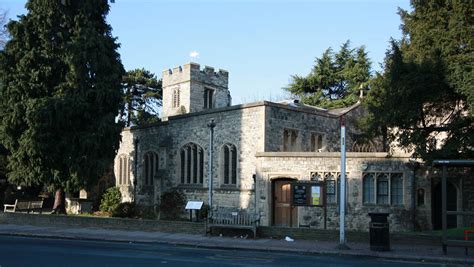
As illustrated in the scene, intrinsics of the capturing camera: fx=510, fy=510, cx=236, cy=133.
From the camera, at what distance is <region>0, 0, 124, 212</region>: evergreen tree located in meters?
24.0

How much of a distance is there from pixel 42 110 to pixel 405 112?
51.8ft

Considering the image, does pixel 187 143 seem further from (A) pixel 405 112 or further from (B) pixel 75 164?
(A) pixel 405 112

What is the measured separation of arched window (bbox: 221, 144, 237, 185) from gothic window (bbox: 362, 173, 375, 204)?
261 inches

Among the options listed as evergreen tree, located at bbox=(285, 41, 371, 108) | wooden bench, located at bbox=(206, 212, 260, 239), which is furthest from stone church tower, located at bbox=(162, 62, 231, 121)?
wooden bench, located at bbox=(206, 212, 260, 239)

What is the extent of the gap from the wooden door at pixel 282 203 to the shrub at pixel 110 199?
35.3 ft

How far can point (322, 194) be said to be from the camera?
18.7 m

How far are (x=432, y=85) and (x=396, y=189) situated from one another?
20.7 ft

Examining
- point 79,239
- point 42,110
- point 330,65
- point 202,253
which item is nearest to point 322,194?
point 202,253

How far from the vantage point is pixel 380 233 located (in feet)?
49.0

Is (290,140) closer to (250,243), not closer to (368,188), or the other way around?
(368,188)

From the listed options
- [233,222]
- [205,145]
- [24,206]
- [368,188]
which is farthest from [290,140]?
[24,206]

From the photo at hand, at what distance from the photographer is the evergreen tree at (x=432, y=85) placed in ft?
52.2

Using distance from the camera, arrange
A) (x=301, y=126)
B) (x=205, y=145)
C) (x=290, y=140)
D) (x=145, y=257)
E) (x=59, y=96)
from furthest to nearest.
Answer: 1. (x=205, y=145)
2. (x=301, y=126)
3. (x=290, y=140)
4. (x=59, y=96)
5. (x=145, y=257)

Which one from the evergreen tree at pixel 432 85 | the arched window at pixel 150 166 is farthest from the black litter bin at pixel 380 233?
the arched window at pixel 150 166
